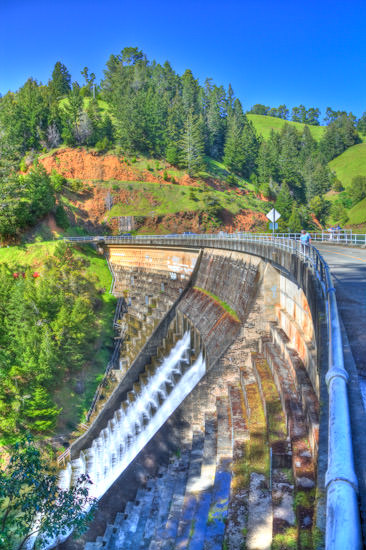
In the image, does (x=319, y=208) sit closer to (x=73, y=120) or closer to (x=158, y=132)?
(x=158, y=132)

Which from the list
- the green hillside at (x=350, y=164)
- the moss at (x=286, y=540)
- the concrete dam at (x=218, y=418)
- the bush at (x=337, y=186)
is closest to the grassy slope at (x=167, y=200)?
the concrete dam at (x=218, y=418)

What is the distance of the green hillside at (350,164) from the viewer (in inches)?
5394

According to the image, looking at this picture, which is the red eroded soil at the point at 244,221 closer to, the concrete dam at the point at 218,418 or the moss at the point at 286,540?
the concrete dam at the point at 218,418

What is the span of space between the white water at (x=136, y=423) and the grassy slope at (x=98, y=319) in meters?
5.07

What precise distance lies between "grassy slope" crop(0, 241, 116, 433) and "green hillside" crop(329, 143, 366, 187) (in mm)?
108614

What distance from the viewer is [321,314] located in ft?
23.1

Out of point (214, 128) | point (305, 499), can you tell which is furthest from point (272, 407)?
point (214, 128)

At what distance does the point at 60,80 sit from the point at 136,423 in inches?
5349

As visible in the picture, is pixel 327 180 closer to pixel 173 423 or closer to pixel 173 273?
pixel 173 273

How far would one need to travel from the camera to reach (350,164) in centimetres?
14525

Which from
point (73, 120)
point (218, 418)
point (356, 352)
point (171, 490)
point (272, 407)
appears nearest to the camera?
point (356, 352)

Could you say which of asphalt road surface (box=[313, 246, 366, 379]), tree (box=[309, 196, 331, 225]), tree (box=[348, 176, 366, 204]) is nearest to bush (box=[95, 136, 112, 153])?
tree (box=[309, 196, 331, 225])

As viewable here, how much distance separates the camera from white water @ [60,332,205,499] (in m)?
21.2

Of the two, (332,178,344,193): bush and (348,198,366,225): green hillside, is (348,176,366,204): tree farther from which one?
(332,178,344,193): bush
